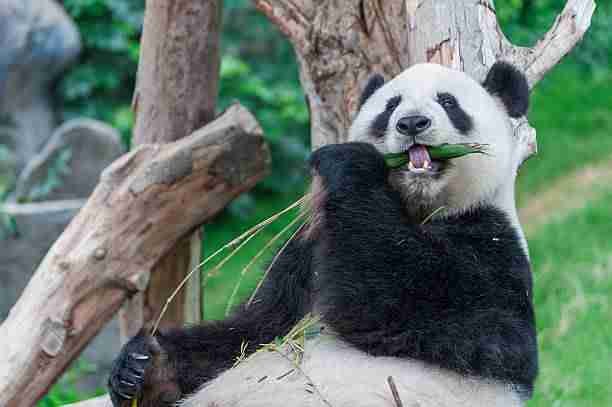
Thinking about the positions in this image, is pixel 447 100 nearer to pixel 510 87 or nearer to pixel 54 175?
pixel 510 87

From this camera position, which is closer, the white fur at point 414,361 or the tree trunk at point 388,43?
the white fur at point 414,361

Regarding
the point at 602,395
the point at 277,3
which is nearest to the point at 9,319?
the point at 277,3

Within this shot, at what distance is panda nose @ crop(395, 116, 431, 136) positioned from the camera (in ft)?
10.9

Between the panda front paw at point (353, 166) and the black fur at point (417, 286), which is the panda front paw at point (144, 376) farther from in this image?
the panda front paw at point (353, 166)

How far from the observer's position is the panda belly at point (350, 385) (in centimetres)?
335

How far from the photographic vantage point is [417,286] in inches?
129

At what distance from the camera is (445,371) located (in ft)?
11.0

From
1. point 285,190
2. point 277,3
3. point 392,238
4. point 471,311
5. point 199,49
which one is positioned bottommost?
point 285,190

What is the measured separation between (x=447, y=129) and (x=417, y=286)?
0.62 meters

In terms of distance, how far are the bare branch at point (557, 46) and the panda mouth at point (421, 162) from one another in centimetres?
102

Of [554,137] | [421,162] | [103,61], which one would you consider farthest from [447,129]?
[554,137]

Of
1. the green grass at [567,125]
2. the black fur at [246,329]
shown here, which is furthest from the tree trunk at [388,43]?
the green grass at [567,125]

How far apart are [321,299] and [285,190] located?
805 centimetres

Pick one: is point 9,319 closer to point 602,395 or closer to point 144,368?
point 144,368
